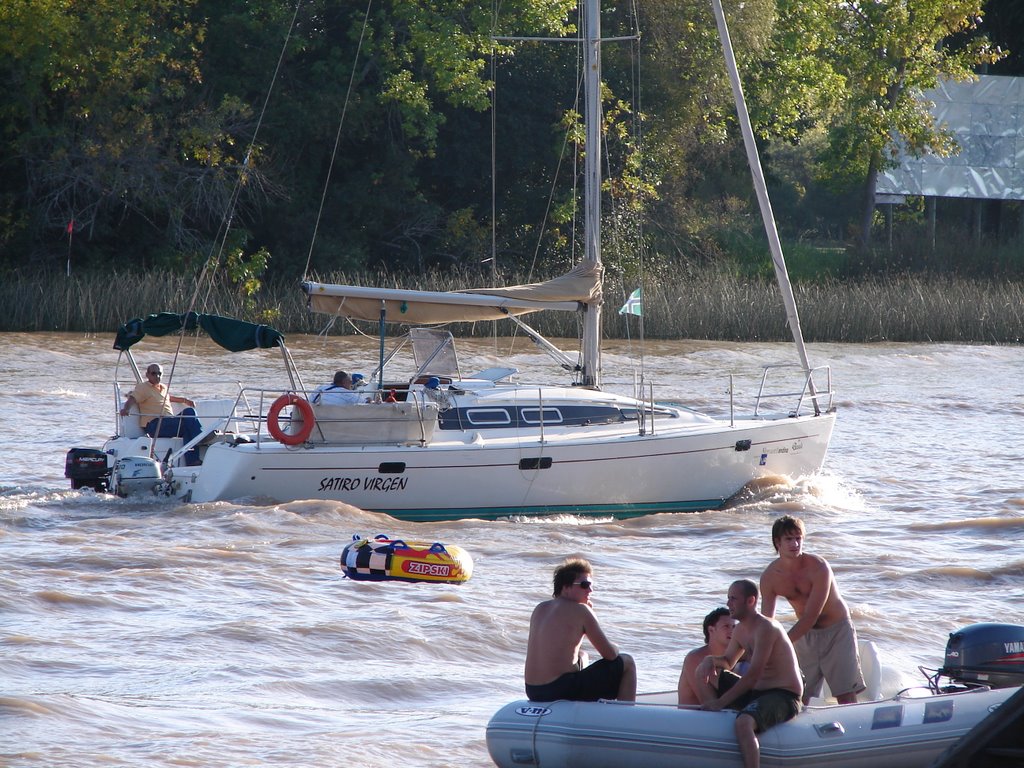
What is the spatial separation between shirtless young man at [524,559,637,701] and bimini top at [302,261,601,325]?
717 centimetres

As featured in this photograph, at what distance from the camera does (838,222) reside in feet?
211

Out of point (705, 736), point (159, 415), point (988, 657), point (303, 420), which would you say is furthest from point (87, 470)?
point (988, 657)

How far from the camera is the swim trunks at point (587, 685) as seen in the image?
25.9ft

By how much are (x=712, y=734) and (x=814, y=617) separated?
1276 millimetres

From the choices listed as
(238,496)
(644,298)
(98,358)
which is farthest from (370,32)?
(238,496)

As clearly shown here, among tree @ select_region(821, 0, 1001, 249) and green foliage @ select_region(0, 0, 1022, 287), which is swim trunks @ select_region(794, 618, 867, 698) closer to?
green foliage @ select_region(0, 0, 1022, 287)

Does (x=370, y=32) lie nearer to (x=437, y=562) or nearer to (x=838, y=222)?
(x=437, y=562)

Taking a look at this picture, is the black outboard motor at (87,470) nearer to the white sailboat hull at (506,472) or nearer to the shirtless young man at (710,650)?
the white sailboat hull at (506,472)

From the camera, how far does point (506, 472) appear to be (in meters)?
14.6

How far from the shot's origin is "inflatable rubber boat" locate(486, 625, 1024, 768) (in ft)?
24.3

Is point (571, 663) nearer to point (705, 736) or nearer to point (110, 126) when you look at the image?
point (705, 736)

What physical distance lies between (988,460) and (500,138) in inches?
888

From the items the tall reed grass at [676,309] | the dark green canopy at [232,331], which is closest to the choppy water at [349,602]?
the dark green canopy at [232,331]

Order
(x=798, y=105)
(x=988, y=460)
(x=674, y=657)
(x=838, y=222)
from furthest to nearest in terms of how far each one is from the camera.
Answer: (x=838, y=222) → (x=798, y=105) → (x=988, y=460) → (x=674, y=657)
